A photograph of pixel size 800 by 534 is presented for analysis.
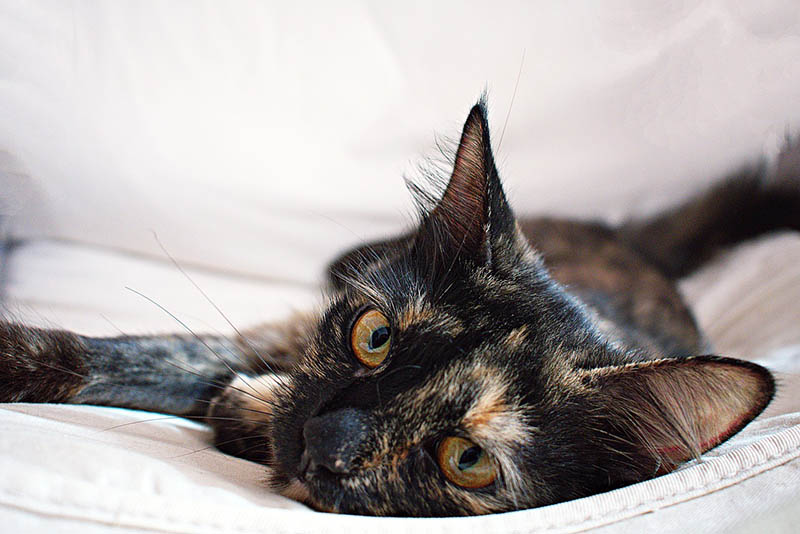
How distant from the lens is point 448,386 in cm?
93

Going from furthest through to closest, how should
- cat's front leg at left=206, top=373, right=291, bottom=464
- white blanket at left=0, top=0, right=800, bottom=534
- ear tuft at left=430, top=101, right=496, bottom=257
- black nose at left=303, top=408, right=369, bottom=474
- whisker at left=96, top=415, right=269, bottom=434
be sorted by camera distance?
white blanket at left=0, top=0, right=800, bottom=534
cat's front leg at left=206, top=373, right=291, bottom=464
ear tuft at left=430, top=101, right=496, bottom=257
whisker at left=96, top=415, right=269, bottom=434
black nose at left=303, top=408, right=369, bottom=474

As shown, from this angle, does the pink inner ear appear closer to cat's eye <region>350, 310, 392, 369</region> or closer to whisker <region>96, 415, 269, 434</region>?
cat's eye <region>350, 310, 392, 369</region>

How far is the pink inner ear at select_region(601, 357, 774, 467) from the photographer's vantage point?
35.4 inches

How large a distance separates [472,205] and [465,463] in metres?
0.48

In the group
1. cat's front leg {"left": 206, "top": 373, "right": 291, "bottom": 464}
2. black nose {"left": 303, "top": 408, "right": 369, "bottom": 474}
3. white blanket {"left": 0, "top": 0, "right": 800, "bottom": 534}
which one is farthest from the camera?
white blanket {"left": 0, "top": 0, "right": 800, "bottom": 534}

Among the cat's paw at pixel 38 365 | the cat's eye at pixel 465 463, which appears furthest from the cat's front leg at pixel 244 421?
the cat's eye at pixel 465 463

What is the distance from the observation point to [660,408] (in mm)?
948

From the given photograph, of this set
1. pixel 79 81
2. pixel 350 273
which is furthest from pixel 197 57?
pixel 350 273

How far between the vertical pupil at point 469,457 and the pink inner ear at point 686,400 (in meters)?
0.25

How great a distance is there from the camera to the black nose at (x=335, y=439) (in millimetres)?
883

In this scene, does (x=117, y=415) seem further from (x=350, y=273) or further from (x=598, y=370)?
(x=598, y=370)

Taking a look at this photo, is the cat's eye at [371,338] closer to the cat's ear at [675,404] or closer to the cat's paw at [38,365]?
the cat's ear at [675,404]

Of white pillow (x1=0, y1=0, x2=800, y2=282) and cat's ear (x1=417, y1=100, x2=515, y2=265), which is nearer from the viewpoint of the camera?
cat's ear (x1=417, y1=100, x2=515, y2=265)

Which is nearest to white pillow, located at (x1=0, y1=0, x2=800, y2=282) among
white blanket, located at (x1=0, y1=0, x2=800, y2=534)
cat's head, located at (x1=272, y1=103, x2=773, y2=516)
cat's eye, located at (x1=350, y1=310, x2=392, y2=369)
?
white blanket, located at (x1=0, y1=0, x2=800, y2=534)
